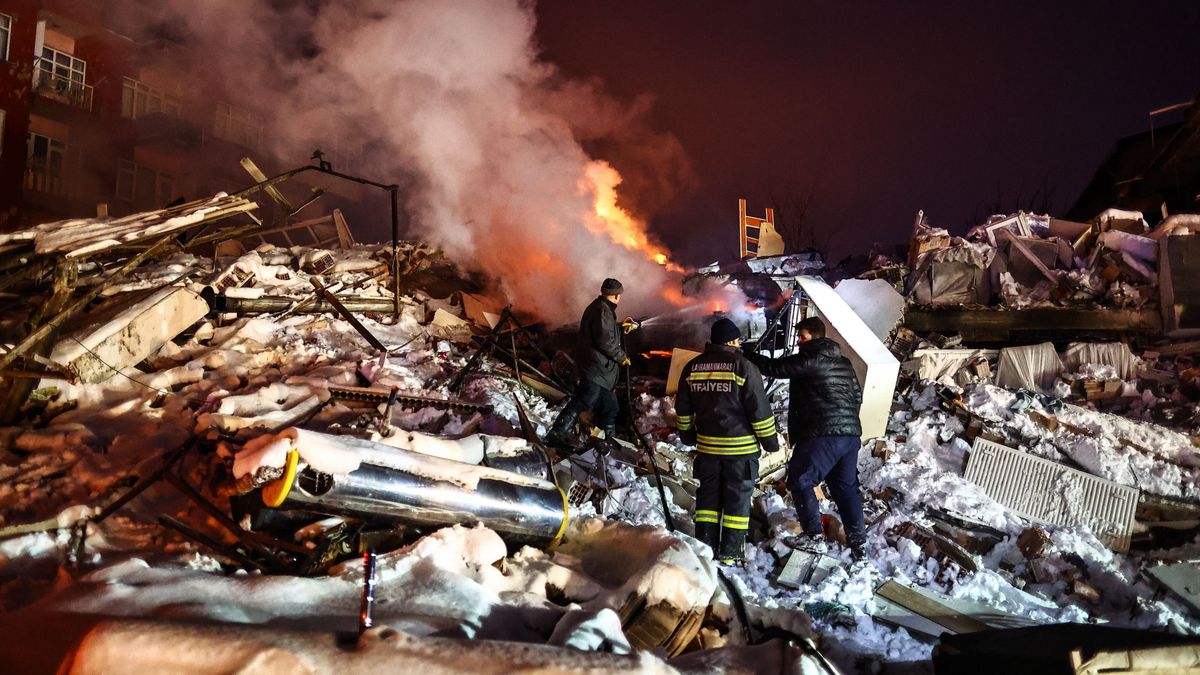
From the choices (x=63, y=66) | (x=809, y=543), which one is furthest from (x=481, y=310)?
(x=63, y=66)

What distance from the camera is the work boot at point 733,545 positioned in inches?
180

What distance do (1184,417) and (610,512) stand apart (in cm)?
649

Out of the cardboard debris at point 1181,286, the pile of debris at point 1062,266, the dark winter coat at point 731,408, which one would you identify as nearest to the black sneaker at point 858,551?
the dark winter coat at point 731,408

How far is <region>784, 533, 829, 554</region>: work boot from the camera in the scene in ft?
15.3

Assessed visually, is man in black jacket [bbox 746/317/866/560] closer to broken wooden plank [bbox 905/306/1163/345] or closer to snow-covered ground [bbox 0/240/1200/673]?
snow-covered ground [bbox 0/240/1200/673]

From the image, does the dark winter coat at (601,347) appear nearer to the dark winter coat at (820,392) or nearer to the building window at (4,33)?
the dark winter coat at (820,392)

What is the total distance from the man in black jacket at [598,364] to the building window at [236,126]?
23212 mm

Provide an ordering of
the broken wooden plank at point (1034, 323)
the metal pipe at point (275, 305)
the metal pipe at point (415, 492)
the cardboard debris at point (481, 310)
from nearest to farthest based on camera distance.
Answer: the metal pipe at point (415, 492) → the broken wooden plank at point (1034, 323) → the metal pipe at point (275, 305) → the cardboard debris at point (481, 310)

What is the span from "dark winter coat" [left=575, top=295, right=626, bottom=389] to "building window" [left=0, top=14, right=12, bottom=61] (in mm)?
24333

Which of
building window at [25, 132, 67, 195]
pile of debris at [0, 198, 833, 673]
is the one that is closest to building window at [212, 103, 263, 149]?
building window at [25, 132, 67, 195]

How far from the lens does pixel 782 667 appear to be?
240cm

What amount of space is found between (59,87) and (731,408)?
89.7ft

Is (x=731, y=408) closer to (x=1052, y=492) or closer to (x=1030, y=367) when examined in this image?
(x=1052, y=492)

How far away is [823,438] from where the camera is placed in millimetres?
4770
